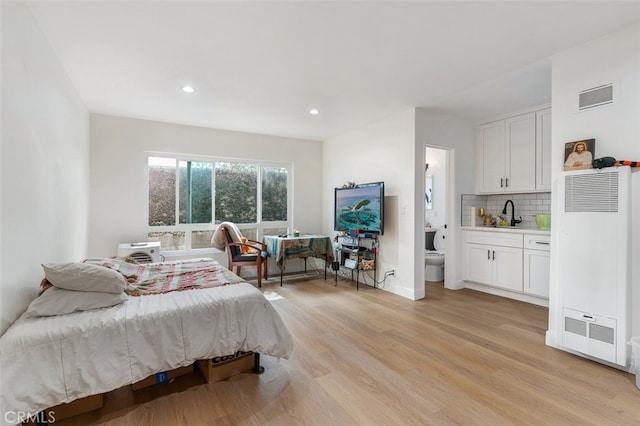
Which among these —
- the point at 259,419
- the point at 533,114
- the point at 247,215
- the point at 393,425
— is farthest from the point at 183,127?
the point at 533,114

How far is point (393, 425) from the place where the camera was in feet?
5.48

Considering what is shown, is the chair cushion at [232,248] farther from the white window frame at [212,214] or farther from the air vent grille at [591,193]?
the air vent grille at [591,193]

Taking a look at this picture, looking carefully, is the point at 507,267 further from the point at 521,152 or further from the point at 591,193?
the point at 591,193

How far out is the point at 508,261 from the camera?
3998 millimetres

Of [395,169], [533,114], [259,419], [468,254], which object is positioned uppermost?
[533,114]

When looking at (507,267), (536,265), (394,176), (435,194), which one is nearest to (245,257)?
(394,176)

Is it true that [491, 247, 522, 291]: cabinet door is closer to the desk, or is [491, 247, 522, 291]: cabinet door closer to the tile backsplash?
the tile backsplash

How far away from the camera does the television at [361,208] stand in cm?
430

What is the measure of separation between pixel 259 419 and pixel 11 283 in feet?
5.48

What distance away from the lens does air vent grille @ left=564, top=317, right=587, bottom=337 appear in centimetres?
237

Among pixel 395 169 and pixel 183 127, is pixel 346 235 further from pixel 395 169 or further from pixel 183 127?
pixel 183 127

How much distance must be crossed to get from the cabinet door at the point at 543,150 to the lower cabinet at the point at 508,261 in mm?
743

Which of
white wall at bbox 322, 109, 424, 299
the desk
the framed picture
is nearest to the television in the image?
white wall at bbox 322, 109, 424, 299

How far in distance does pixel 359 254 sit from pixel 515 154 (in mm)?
2638
